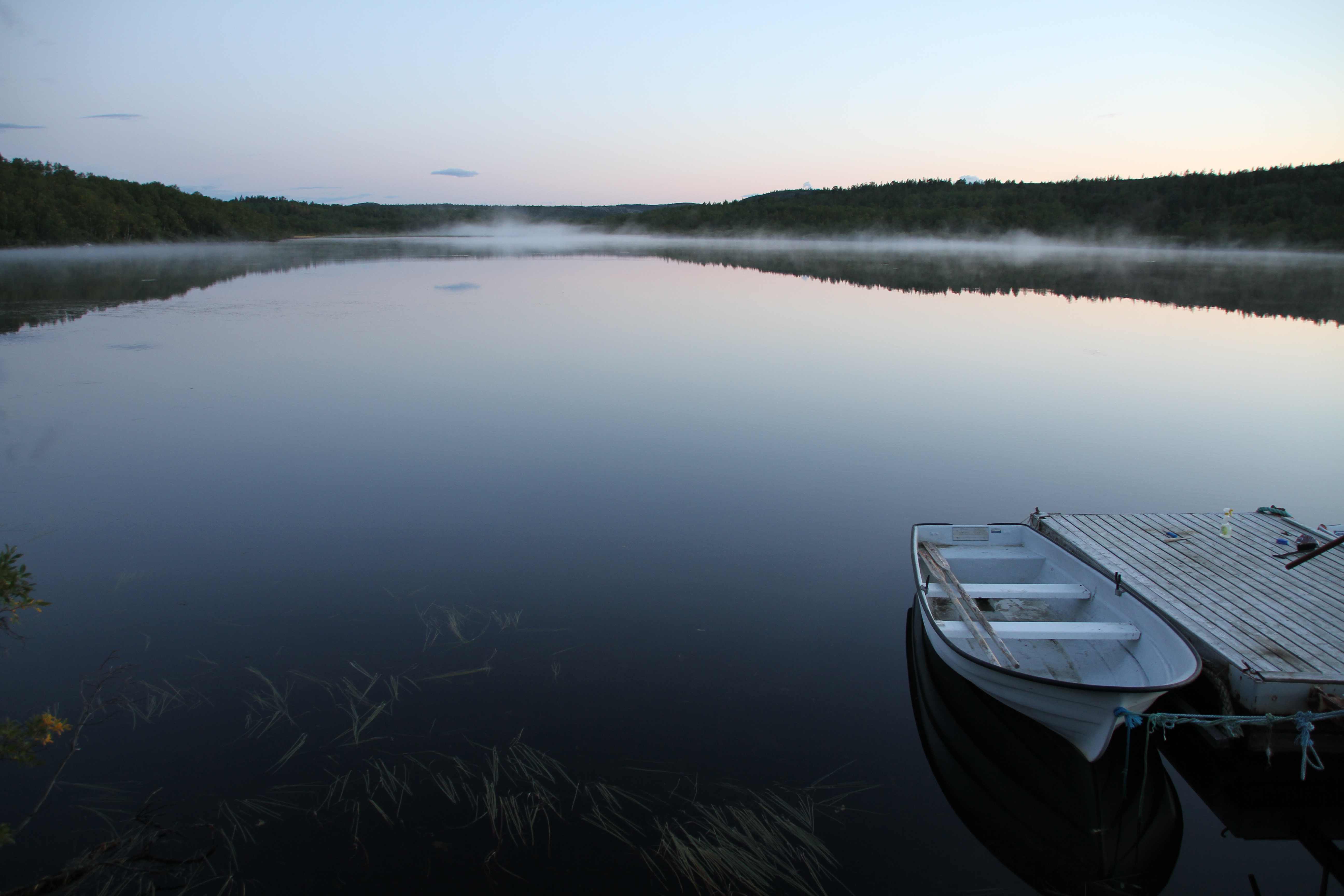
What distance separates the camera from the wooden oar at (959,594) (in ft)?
17.1

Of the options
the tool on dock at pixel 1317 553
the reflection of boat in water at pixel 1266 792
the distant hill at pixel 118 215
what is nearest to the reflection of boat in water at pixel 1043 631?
the reflection of boat in water at pixel 1266 792

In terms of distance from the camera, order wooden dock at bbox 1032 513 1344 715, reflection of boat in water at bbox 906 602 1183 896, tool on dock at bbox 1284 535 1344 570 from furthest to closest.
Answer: tool on dock at bbox 1284 535 1344 570 → wooden dock at bbox 1032 513 1344 715 → reflection of boat in water at bbox 906 602 1183 896

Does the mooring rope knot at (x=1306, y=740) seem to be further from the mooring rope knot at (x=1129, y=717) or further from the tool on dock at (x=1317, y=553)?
the tool on dock at (x=1317, y=553)

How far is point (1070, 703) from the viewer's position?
173 inches

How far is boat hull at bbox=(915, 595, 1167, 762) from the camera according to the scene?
4312 millimetres

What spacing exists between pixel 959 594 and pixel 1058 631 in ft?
2.45

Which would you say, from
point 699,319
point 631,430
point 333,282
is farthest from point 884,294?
point 333,282

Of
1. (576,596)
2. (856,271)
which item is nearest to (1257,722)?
(576,596)

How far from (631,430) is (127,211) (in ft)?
318

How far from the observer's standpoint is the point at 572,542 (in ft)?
24.9

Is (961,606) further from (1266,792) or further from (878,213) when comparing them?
(878,213)

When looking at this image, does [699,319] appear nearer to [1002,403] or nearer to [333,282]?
[1002,403]

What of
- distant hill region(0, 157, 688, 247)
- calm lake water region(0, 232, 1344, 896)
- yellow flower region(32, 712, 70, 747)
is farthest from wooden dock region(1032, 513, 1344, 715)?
distant hill region(0, 157, 688, 247)

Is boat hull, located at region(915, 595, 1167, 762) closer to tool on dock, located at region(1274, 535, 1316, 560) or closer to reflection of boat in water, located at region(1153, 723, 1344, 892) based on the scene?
reflection of boat in water, located at region(1153, 723, 1344, 892)
